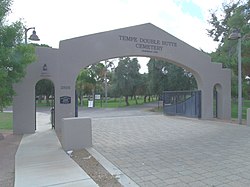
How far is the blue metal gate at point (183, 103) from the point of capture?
18.3 meters

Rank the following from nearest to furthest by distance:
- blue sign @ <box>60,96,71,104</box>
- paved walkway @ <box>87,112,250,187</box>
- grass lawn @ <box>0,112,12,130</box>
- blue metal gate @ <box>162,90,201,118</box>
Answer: paved walkway @ <box>87,112,250,187</box> < blue sign @ <box>60,96,71,104</box> < grass lawn @ <box>0,112,12,130</box> < blue metal gate @ <box>162,90,201,118</box>

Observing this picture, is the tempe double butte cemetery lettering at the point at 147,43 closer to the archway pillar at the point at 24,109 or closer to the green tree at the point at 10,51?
the archway pillar at the point at 24,109

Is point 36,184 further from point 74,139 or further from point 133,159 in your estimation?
point 74,139

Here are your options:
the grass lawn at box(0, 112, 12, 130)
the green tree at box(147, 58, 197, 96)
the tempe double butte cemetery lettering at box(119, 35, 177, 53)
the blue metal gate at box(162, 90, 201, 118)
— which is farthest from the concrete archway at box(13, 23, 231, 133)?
the green tree at box(147, 58, 197, 96)

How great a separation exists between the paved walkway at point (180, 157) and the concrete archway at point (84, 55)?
3410 millimetres

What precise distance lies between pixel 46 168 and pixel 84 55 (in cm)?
815

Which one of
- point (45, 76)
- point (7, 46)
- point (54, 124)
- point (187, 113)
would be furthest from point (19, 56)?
point (187, 113)

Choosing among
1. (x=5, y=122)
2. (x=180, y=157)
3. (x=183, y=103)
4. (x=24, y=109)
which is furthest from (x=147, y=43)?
(x=5, y=122)

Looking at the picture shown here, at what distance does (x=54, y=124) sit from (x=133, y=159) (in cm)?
744

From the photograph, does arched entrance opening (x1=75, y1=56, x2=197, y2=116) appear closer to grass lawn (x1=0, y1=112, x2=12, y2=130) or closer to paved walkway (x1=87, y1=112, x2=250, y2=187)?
grass lawn (x1=0, y1=112, x2=12, y2=130)

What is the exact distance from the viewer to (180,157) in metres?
7.43

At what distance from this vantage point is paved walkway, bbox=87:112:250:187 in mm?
5562

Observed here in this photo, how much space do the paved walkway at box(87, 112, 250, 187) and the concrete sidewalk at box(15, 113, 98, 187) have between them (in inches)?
43.2

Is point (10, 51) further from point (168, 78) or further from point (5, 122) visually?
point (168, 78)
